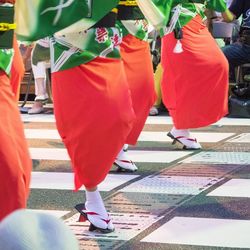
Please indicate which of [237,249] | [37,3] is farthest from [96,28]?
[237,249]

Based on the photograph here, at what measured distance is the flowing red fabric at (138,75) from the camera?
486 centimetres

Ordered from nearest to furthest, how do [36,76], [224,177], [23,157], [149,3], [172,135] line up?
[23,157] < [149,3] < [224,177] < [172,135] < [36,76]

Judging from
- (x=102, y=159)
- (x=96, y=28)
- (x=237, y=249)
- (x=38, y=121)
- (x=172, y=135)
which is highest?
(x=96, y=28)

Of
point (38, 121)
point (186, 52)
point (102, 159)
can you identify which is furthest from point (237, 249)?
point (38, 121)

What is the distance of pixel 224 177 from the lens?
477cm

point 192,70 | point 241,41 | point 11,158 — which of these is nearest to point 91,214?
point 11,158

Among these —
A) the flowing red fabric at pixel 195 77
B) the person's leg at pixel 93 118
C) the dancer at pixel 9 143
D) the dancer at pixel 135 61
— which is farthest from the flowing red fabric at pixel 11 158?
the flowing red fabric at pixel 195 77

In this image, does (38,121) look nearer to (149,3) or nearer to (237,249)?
(149,3)

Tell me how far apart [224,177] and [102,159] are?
1445 mm

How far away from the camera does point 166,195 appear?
4.29 m

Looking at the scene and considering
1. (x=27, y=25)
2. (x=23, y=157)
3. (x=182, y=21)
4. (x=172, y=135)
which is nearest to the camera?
(x=23, y=157)

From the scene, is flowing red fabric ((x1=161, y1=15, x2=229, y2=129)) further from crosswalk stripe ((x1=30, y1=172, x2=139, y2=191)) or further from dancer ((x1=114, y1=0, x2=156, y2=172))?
crosswalk stripe ((x1=30, y1=172, x2=139, y2=191))

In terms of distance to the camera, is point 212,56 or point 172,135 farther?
point 172,135

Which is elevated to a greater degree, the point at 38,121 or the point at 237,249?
the point at 237,249
